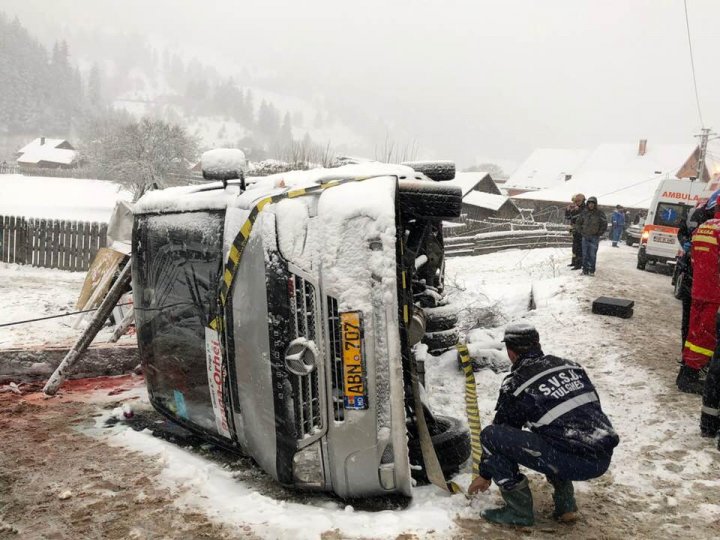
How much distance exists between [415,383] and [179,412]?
73.0 inches

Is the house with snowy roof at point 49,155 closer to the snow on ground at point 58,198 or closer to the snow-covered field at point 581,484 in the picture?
the snow on ground at point 58,198

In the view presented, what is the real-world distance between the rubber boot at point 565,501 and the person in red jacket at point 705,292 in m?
2.53

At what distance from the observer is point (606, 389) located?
17.9 feet

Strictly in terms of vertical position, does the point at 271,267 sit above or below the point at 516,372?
above

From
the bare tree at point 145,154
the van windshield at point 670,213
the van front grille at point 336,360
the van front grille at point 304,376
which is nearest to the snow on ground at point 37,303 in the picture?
the van front grille at point 304,376

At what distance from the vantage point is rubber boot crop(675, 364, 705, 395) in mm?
5145

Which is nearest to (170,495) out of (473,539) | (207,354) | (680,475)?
(207,354)

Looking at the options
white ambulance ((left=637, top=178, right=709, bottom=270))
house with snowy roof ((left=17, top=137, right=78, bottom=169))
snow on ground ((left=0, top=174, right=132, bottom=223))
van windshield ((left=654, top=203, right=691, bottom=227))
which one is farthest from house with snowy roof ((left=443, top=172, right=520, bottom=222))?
house with snowy roof ((left=17, top=137, right=78, bottom=169))

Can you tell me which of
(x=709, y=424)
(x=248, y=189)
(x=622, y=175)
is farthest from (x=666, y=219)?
(x=622, y=175)

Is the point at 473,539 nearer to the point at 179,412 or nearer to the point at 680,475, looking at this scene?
the point at 680,475

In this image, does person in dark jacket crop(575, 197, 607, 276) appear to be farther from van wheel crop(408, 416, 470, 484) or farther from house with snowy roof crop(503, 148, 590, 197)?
house with snowy roof crop(503, 148, 590, 197)

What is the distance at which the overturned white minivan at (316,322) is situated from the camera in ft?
9.63

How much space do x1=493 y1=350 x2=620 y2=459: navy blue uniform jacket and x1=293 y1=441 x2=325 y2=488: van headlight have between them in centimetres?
111

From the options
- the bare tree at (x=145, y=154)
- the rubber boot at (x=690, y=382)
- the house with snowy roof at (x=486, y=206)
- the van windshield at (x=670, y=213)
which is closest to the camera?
the rubber boot at (x=690, y=382)
